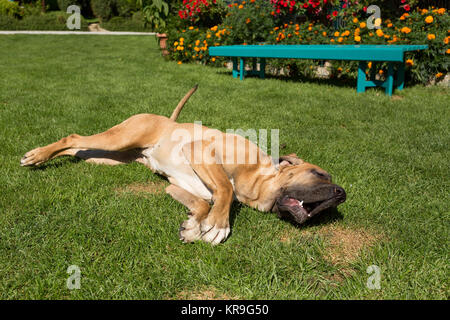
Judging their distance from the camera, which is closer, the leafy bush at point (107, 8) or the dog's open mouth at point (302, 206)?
the dog's open mouth at point (302, 206)

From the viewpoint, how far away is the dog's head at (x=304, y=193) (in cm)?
262

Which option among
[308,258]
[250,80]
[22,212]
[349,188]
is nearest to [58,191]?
[22,212]

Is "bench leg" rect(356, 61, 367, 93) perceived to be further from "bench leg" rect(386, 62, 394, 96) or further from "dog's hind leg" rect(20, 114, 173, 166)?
"dog's hind leg" rect(20, 114, 173, 166)

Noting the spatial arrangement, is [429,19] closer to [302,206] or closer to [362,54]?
[362,54]

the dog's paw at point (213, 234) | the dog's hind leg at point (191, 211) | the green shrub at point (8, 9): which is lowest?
the dog's paw at point (213, 234)

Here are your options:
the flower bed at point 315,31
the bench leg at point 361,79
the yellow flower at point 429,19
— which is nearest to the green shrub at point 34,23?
the flower bed at point 315,31

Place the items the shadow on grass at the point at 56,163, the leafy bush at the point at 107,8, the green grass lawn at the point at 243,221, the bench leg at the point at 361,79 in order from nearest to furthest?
the green grass lawn at the point at 243,221, the shadow on grass at the point at 56,163, the bench leg at the point at 361,79, the leafy bush at the point at 107,8

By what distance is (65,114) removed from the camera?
578cm

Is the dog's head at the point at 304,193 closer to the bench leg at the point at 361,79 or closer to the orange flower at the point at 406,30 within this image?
the bench leg at the point at 361,79

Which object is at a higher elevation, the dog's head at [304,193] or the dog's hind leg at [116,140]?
the dog's hind leg at [116,140]

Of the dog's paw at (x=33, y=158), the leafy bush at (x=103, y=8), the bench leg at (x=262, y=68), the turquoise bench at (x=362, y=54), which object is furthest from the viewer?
the leafy bush at (x=103, y=8)

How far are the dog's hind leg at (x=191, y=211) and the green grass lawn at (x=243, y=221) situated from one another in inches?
2.7

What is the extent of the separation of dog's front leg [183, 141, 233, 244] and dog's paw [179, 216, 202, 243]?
3 cm

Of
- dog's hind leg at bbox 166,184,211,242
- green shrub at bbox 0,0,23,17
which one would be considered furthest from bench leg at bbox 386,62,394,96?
green shrub at bbox 0,0,23,17
